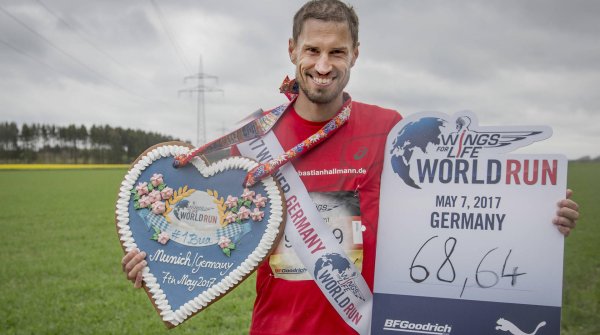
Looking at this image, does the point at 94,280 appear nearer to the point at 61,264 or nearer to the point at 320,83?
the point at 61,264

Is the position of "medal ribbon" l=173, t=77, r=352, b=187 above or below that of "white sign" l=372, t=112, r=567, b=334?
above

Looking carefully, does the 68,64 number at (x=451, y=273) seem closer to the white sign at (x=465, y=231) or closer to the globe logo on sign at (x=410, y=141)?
the white sign at (x=465, y=231)

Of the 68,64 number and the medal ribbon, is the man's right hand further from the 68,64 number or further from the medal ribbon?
the 68,64 number

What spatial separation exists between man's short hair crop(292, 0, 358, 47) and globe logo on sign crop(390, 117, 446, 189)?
53cm

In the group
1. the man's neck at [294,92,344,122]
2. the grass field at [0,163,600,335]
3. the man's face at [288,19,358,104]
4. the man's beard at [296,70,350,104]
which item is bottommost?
the grass field at [0,163,600,335]

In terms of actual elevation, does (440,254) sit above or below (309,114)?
below

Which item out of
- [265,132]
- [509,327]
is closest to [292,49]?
[265,132]

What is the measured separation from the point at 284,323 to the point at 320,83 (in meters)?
1.21

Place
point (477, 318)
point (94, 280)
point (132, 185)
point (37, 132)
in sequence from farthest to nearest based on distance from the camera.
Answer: point (37, 132)
point (94, 280)
point (132, 185)
point (477, 318)

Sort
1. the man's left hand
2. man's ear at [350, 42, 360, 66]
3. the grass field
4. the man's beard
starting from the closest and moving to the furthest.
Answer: the man's left hand
the man's beard
man's ear at [350, 42, 360, 66]
the grass field

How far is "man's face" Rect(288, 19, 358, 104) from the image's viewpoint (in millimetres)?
2270

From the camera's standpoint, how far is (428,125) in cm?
237

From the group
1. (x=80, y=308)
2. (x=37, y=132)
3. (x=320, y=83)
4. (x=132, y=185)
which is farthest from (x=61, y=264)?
(x=37, y=132)

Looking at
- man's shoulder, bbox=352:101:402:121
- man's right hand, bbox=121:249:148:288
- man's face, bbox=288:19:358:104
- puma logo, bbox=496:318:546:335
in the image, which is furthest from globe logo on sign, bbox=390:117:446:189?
man's right hand, bbox=121:249:148:288
